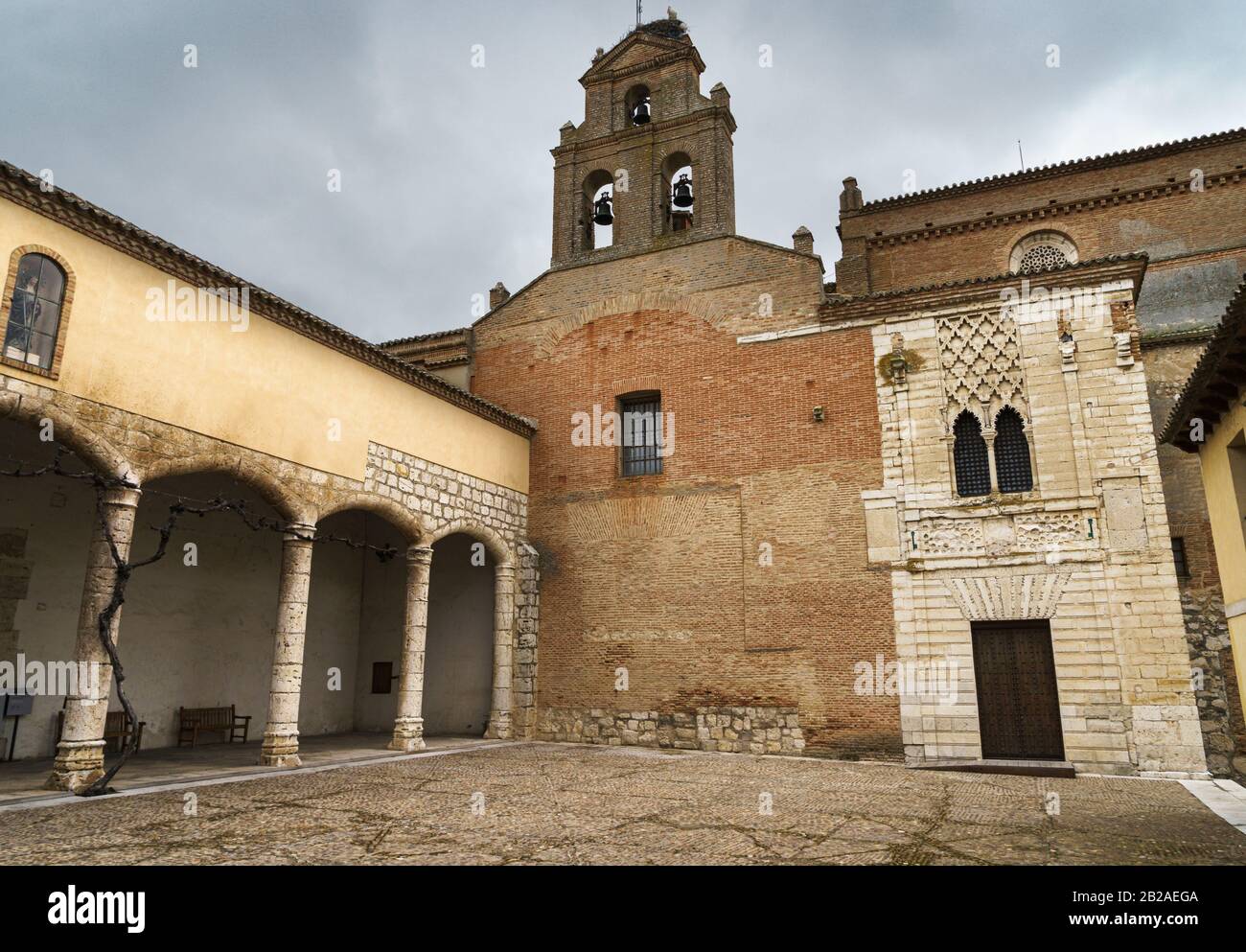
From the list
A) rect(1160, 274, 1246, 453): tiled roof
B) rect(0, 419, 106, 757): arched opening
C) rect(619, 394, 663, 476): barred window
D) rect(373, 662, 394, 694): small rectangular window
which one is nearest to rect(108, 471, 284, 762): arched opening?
rect(0, 419, 106, 757): arched opening

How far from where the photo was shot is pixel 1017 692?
445 inches

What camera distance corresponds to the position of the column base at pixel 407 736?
11.8 m

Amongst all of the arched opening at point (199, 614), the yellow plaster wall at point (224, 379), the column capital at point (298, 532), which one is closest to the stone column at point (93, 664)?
the yellow plaster wall at point (224, 379)

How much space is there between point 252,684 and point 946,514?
11293 mm

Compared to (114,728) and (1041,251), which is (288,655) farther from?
(1041,251)

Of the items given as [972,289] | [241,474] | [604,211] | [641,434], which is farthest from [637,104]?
[241,474]

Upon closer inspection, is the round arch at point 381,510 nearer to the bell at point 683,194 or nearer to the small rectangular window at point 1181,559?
the bell at point 683,194

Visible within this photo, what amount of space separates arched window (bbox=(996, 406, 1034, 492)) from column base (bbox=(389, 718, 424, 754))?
30.0ft

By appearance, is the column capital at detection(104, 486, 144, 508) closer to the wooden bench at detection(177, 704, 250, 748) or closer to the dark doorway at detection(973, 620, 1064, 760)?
the wooden bench at detection(177, 704, 250, 748)

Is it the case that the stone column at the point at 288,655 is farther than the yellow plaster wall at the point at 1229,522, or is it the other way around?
the stone column at the point at 288,655

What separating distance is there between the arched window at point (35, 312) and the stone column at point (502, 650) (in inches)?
307

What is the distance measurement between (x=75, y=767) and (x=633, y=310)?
10.8 m

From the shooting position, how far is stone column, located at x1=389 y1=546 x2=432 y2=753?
1183cm

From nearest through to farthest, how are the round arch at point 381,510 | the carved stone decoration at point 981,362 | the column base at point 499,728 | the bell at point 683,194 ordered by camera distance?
the round arch at point 381,510 → the carved stone decoration at point 981,362 → the column base at point 499,728 → the bell at point 683,194
